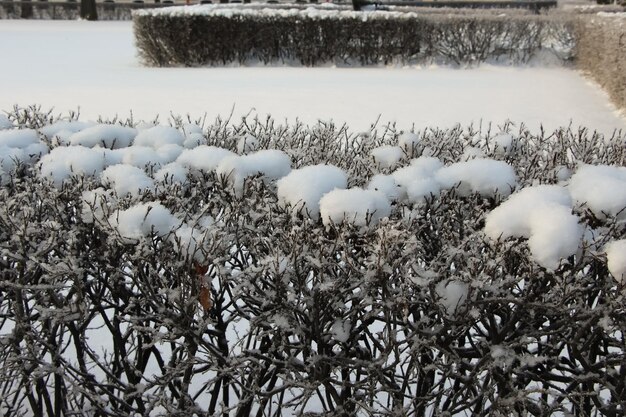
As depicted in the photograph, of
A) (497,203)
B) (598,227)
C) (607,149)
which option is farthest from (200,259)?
(607,149)

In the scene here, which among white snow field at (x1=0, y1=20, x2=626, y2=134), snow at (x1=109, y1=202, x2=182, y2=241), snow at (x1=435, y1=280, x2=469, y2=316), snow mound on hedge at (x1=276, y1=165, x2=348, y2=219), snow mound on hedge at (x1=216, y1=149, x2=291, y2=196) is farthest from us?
white snow field at (x1=0, y1=20, x2=626, y2=134)

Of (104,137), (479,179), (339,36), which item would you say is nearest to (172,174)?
(104,137)

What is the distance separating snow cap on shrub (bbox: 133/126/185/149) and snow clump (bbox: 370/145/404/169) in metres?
1.05

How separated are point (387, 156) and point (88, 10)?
34777 millimetres

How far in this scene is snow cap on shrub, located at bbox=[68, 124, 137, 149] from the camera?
138 inches

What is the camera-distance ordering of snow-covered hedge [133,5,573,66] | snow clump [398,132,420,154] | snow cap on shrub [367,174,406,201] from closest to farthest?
snow cap on shrub [367,174,406,201] → snow clump [398,132,420,154] → snow-covered hedge [133,5,573,66]

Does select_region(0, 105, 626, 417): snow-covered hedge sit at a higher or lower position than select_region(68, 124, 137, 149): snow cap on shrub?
lower

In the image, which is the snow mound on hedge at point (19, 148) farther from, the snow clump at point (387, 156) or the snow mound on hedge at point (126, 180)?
the snow clump at point (387, 156)

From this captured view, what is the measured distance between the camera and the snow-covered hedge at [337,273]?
229 cm

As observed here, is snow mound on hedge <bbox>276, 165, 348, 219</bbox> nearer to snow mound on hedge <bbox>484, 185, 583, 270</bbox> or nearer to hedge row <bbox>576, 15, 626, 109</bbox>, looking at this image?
snow mound on hedge <bbox>484, 185, 583, 270</bbox>

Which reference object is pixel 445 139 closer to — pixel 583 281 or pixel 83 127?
pixel 583 281

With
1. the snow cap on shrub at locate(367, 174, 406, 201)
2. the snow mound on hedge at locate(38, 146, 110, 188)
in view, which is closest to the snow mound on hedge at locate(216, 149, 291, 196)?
the snow cap on shrub at locate(367, 174, 406, 201)

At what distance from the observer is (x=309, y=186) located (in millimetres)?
2564

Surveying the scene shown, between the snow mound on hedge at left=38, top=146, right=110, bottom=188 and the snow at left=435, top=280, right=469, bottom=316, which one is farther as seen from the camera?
the snow mound on hedge at left=38, top=146, right=110, bottom=188
